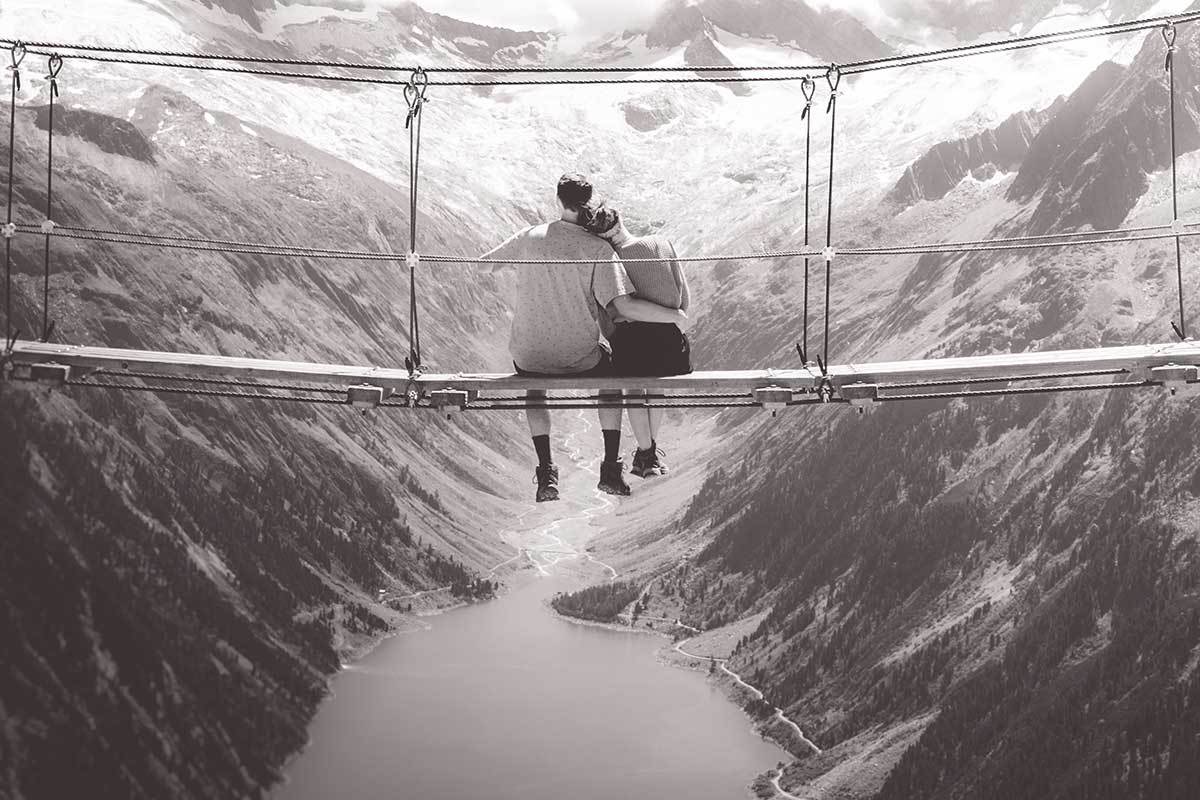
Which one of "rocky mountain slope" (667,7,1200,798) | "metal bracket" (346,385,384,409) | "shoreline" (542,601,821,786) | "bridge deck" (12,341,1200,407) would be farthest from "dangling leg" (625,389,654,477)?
"shoreline" (542,601,821,786)

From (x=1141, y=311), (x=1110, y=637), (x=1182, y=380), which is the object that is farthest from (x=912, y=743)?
(x=1182, y=380)

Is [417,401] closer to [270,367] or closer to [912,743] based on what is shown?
[270,367]

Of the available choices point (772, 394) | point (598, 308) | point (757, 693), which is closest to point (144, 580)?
point (757, 693)

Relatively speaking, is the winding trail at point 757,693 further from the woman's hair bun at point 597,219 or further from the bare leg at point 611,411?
the woman's hair bun at point 597,219

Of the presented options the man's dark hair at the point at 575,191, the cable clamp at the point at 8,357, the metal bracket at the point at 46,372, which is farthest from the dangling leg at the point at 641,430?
the cable clamp at the point at 8,357

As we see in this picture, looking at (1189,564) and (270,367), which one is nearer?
(270,367)

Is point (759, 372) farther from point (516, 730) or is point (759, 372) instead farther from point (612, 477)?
point (516, 730)
